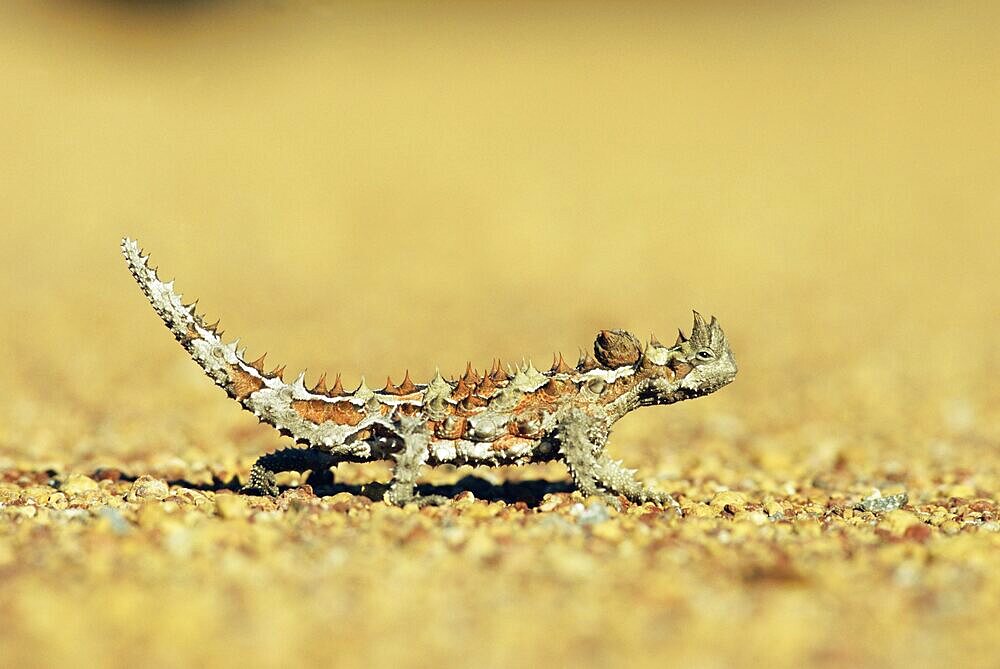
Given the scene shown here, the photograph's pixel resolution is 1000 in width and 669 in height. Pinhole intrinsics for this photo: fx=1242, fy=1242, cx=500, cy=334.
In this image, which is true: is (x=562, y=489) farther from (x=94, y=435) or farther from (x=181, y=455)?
(x=94, y=435)

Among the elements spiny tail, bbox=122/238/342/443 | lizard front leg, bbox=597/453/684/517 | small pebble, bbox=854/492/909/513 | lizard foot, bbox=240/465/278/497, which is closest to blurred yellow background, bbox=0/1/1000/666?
small pebble, bbox=854/492/909/513

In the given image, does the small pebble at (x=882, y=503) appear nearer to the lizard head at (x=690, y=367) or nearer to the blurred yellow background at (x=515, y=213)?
the blurred yellow background at (x=515, y=213)

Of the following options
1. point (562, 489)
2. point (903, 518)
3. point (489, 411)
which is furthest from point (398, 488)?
point (903, 518)

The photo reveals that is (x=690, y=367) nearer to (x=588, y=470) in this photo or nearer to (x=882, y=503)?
(x=588, y=470)

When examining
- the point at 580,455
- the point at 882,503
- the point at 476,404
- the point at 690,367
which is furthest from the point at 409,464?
the point at 882,503

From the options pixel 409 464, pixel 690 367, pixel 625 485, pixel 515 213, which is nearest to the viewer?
pixel 409 464

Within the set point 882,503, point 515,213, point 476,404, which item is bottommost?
point 476,404
